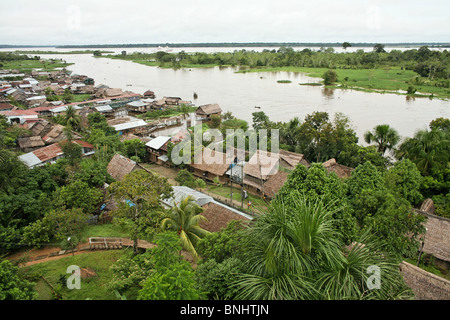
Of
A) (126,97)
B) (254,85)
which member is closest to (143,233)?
(126,97)

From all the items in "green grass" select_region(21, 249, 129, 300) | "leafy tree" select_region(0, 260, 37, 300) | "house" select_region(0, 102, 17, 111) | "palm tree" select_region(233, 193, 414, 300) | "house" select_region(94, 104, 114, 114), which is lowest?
"green grass" select_region(21, 249, 129, 300)

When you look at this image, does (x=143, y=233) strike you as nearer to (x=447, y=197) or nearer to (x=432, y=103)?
(x=447, y=197)

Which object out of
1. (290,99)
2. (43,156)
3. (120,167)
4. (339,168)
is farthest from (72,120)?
(290,99)

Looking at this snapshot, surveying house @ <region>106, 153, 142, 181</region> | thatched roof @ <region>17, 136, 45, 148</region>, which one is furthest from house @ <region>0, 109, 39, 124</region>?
house @ <region>106, 153, 142, 181</region>

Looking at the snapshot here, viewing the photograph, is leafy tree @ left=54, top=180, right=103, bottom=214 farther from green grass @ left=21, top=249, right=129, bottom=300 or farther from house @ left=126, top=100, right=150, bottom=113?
house @ left=126, top=100, right=150, bottom=113

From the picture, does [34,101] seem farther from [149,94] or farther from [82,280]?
[82,280]

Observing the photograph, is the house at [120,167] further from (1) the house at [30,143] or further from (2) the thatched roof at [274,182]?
(1) the house at [30,143]
